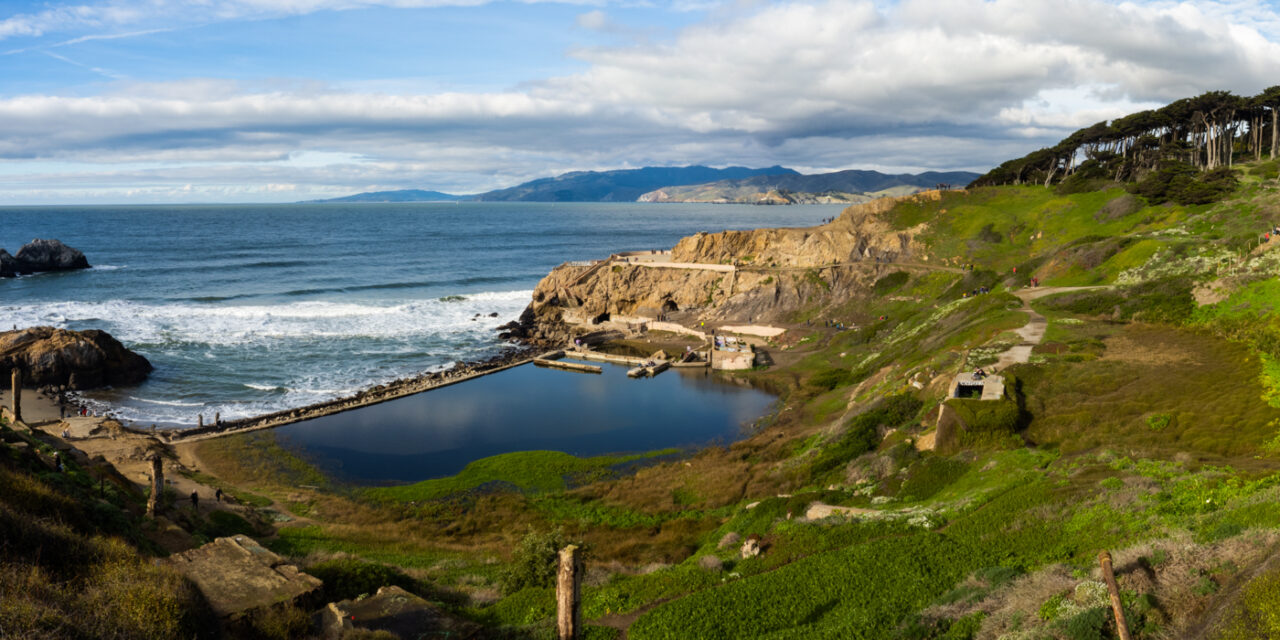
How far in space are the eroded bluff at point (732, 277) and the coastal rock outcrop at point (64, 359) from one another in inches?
1415

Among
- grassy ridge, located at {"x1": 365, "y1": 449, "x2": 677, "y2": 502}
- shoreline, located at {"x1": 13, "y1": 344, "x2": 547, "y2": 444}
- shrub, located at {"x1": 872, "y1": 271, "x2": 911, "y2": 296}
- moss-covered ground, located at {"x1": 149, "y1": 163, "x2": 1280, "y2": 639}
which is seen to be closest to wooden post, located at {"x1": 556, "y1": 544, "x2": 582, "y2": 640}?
moss-covered ground, located at {"x1": 149, "y1": 163, "x2": 1280, "y2": 639}

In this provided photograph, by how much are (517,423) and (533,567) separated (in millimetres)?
28702

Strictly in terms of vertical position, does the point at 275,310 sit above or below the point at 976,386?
below

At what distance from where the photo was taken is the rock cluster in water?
368 ft

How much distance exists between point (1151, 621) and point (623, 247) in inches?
5787

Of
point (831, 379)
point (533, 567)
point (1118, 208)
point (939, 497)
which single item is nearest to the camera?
point (533, 567)

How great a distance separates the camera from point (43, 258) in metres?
115

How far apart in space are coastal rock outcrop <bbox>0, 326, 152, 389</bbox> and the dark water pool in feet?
70.9

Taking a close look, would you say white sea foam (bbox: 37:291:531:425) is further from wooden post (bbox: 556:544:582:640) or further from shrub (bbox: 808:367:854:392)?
wooden post (bbox: 556:544:582:640)

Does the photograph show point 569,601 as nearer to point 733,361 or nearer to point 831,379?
point 831,379

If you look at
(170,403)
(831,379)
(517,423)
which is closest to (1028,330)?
(831,379)

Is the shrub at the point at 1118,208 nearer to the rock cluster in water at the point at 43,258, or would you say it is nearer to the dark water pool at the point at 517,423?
the dark water pool at the point at 517,423

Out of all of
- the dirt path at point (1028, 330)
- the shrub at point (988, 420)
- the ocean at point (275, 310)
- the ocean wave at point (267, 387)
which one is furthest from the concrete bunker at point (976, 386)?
the ocean wave at point (267, 387)

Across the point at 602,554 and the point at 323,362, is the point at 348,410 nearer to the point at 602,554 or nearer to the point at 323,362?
the point at 323,362
